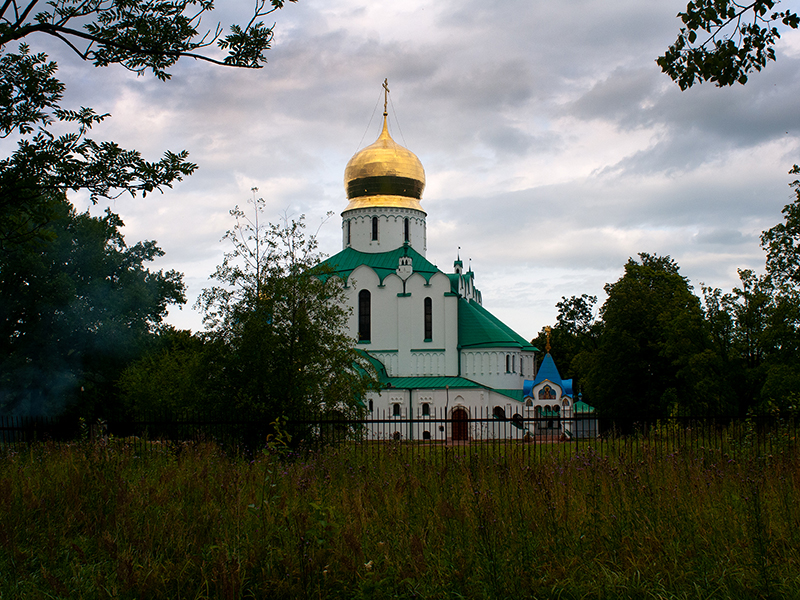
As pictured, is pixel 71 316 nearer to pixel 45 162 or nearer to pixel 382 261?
pixel 382 261

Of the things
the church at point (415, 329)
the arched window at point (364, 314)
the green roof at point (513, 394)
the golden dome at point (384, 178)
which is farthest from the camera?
the golden dome at point (384, 178)

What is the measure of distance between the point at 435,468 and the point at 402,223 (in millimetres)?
32079

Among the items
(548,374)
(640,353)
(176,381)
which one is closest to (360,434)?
(176,381)

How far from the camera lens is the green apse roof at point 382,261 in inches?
1497

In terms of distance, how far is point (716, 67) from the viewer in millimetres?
6391

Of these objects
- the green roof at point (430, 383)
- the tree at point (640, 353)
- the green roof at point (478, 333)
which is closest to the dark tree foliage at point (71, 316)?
the green roof at point (430, 383)

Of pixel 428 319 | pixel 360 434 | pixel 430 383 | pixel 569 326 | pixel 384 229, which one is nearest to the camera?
pixel 360 434

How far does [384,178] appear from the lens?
40750 millimetres

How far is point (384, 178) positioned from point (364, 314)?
8.13m

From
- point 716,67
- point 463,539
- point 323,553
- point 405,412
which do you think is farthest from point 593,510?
point 405,412

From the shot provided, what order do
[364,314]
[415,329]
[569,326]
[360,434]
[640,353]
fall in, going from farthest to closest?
1. [569,326]
2. [364,314]
3. [415,329]
4. [640,353]
5. [360,434]

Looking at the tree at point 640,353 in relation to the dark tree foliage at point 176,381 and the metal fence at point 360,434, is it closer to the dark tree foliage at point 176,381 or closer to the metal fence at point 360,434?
the dark tree foliage at point 176,381

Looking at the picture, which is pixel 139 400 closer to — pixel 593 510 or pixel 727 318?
pixel 727 318

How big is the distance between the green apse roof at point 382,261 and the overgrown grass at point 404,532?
29.2 meters
